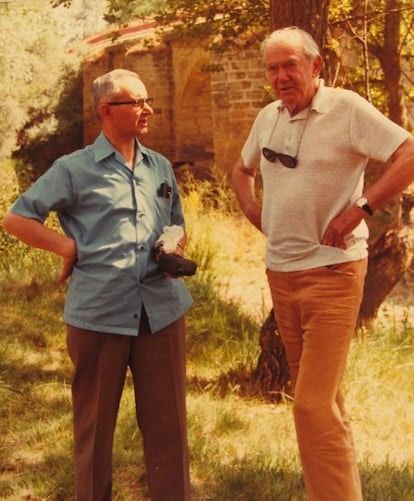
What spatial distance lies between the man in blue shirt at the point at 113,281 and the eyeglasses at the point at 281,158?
0.43 metres

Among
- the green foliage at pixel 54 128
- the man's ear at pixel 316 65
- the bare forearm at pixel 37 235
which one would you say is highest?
the green foliage at pixel 54 128

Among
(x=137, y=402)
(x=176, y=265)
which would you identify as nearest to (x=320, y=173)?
(x=176, y=265)

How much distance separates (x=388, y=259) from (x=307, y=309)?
411cm

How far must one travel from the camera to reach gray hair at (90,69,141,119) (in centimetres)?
304

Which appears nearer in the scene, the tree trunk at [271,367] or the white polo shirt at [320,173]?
the white polo shirt at [320,173]

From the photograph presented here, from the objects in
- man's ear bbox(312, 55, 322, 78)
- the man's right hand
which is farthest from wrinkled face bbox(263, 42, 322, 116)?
the man's right hand

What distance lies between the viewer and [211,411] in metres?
4.87

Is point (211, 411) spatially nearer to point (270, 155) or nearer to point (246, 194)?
point (246, 194)

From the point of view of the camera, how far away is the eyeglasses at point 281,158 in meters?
3.10

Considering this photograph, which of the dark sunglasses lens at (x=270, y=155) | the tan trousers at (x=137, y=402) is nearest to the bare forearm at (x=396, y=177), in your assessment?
the dark sunglasses lens at (x=270, y=155)

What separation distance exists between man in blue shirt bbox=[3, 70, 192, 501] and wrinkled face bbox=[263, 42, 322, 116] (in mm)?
505

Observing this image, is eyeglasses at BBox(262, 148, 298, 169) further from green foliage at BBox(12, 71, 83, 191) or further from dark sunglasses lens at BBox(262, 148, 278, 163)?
green foliage at BBox(12, 71, 83, 191)

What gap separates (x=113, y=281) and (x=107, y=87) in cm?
74

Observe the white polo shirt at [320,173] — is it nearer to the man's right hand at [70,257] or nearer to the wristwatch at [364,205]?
the wristwatch at [364,205]
